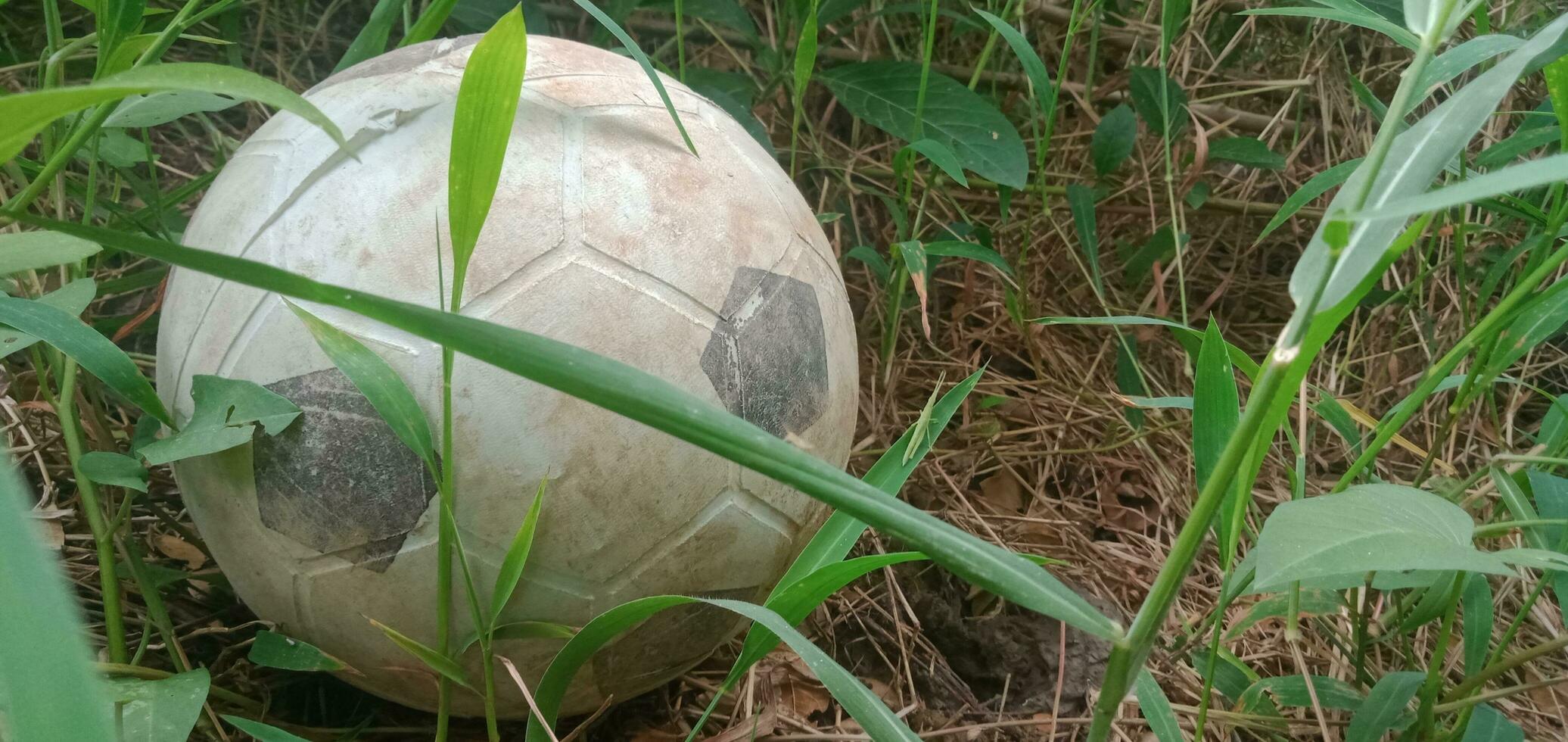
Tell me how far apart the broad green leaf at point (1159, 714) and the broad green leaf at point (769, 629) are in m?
0.27

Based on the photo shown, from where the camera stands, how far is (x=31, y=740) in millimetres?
380

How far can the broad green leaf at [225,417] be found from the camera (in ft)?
3.08

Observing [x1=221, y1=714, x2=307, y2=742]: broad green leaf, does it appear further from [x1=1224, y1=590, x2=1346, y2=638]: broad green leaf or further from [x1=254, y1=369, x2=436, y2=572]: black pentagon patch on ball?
[x1=1224, y1=590, x2=1346, y2=638]: broad green leaf

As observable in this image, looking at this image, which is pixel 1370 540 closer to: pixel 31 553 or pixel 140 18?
pixel 31 553

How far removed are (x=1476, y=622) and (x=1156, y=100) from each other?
3.90 feet

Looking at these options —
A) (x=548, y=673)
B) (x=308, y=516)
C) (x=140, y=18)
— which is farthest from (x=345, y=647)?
(x=140, y=18)

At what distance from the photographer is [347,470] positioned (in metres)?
0.97

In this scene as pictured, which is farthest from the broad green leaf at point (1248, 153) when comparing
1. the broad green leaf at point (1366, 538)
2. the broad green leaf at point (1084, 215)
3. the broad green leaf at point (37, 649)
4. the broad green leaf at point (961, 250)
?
the broad green leaf at point (37, 649)

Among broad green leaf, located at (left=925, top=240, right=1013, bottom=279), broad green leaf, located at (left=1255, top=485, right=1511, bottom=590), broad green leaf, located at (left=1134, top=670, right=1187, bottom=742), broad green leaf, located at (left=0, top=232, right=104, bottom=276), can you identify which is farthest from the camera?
broad green leaf, located at (left=925, top=240, right=1013, bottom=279)

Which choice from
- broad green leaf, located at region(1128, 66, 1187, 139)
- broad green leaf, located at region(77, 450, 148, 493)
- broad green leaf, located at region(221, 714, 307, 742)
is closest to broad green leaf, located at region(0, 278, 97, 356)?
broad green leaf, located at region(77, 450, 148, 493)

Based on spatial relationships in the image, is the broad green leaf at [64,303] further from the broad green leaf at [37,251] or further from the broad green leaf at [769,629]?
the broad green leaf at [769,629]

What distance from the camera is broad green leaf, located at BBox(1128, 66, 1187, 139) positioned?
195cm

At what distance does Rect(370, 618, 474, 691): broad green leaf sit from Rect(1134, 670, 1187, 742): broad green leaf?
2.11ft

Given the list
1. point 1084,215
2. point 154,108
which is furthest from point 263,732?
point 1084,215
